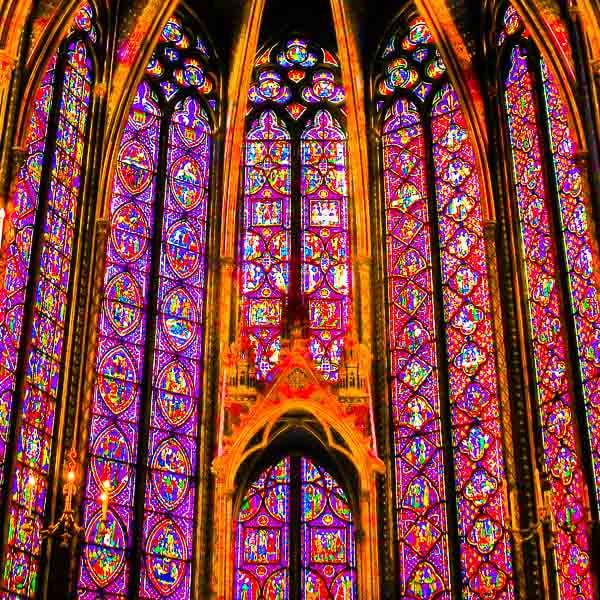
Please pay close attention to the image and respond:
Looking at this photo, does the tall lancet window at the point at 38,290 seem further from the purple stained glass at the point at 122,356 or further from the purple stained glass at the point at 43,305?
the purple stained glass at the point at 122,356

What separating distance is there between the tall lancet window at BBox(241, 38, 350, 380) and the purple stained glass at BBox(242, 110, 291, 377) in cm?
1

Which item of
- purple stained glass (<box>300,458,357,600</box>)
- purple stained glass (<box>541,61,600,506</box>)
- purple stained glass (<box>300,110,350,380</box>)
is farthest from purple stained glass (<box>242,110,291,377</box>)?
purple stained glass (<box>541,61,600,506</box>)

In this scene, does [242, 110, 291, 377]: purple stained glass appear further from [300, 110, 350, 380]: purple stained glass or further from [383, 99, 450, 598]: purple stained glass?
[383, 99, 450, 598]: purple stained glass

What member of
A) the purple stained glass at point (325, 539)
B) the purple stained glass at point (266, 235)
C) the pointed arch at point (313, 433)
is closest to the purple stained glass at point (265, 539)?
the purple stained glass at point (325, 539)

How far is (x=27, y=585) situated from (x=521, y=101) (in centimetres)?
865

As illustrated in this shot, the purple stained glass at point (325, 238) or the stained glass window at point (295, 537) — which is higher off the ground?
the purple stained glass at point (325, 238)

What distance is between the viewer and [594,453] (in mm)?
14203

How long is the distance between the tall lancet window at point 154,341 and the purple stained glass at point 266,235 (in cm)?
66

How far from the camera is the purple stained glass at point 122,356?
15398 mm

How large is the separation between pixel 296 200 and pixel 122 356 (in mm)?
3669

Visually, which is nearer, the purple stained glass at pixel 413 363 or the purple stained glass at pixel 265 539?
the purple stained glass at pixel 265 539

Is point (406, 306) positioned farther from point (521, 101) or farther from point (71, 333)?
point (71, 333)

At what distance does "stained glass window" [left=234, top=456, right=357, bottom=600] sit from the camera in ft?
51.8

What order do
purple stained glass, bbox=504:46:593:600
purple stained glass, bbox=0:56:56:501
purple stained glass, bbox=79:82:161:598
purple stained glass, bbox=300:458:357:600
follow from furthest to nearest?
purple stained glass, bbox=300:458:357:600, purple stained glass, bbox=79:82:161:598, purple stained glass, bbox=0:56:56:501, purple stained glass, bbox=504:46:593:600
